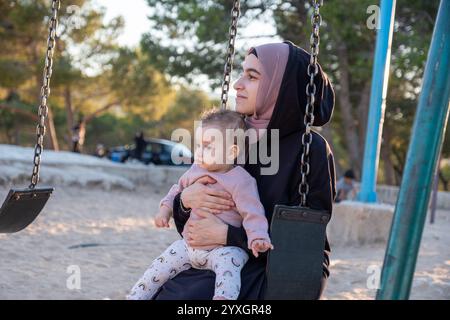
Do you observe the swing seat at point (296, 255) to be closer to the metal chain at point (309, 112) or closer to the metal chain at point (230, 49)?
the metal chain at point (309, 112)

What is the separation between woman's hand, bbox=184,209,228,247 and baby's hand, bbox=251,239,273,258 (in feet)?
0.43

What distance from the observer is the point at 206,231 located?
213 centimetres

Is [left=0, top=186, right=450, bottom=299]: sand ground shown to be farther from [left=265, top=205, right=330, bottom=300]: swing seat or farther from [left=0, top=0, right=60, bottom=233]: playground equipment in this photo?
[left=265, top=205, right=330, bottom=300]: swing seat

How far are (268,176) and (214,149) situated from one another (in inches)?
8.3

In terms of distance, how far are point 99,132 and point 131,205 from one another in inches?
1243

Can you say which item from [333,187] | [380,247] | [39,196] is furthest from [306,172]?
[380,247]

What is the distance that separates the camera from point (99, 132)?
41906 mm

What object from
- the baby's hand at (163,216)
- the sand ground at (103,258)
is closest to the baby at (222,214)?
the baby's hand at (163,216)

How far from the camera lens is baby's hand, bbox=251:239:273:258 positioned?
6.61 feet

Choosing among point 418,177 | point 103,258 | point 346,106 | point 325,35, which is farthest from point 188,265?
point 346,106

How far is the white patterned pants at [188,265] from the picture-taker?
2.06 m

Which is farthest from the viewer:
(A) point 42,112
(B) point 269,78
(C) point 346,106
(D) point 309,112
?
(C) point 346,106

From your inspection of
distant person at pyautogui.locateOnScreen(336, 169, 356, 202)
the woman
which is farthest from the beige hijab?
distant person at pyautogui.locateOnScreen(336, 169, 356, 202)

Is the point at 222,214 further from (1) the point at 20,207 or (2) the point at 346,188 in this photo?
(2) the point at 346,188
